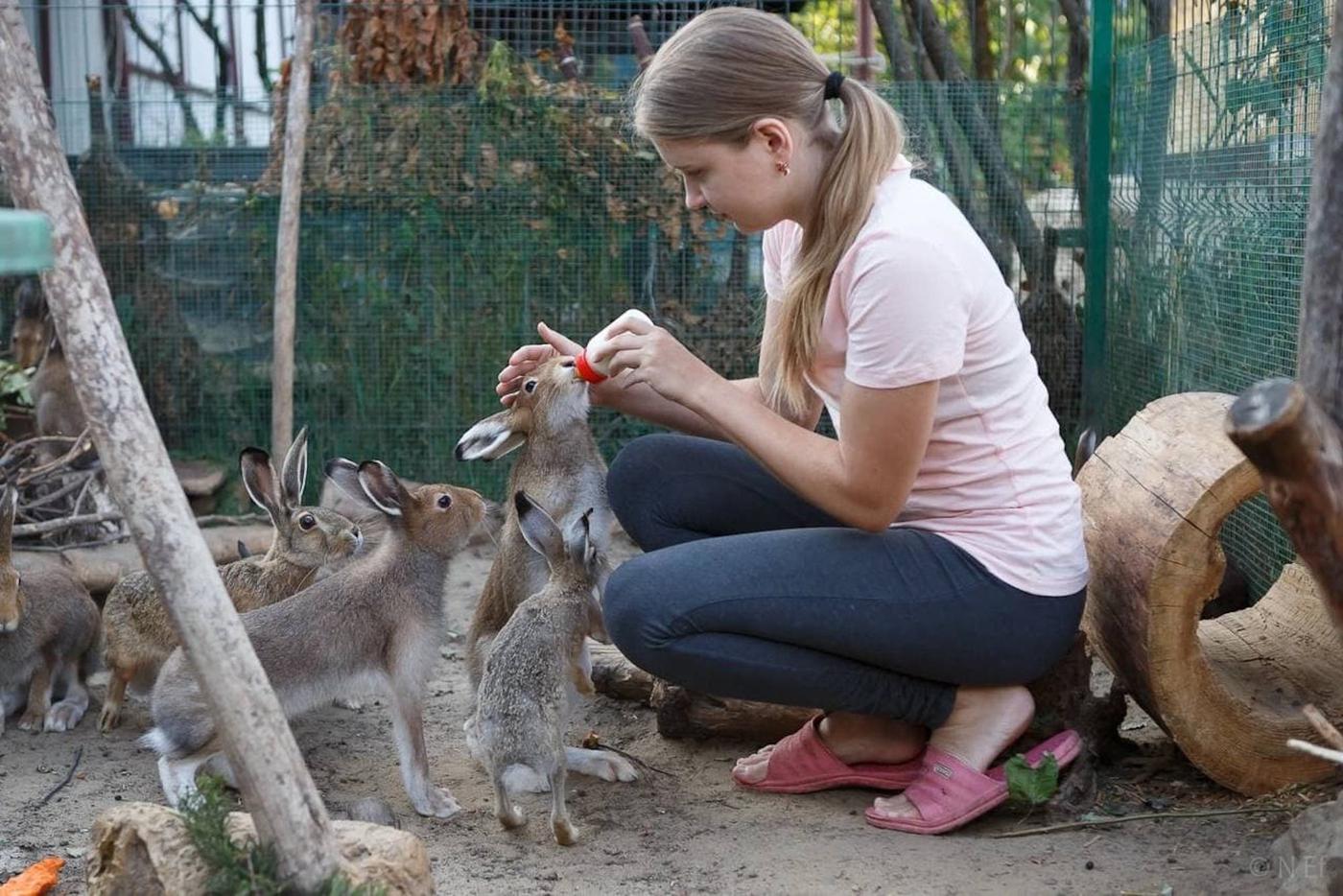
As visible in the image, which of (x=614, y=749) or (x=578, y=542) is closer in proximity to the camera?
(x=578, y=542)

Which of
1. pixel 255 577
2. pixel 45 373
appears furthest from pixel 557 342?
pixel 45 373

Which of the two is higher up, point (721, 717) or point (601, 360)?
point (601, 360)

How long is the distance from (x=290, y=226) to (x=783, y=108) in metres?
4.66

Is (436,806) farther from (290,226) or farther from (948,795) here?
(290,226)

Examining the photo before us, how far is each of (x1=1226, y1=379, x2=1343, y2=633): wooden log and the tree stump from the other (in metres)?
1.18

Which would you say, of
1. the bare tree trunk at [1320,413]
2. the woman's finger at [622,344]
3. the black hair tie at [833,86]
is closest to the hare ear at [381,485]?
the woman's finger at [622,344]

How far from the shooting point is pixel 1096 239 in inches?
329

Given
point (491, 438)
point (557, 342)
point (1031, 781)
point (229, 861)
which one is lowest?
point (1031, 781)

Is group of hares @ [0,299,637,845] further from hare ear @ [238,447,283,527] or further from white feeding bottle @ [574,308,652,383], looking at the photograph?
white feeding bottle @ [574,308,652,383]

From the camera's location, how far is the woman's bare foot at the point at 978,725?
13.8 feet

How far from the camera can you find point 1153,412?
4746mm

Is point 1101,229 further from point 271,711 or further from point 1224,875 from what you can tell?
point 271,711

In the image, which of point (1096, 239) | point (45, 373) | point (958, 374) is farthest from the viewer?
point (1096, 239)

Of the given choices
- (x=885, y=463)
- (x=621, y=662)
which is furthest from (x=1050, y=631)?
(x=621, y=662)
